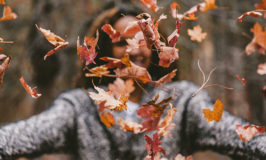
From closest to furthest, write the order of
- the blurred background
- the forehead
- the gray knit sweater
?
the gray knit sweater < the forehead < the blurred background

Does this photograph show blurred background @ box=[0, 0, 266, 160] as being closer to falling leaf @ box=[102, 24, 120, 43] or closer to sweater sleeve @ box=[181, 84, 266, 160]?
sweater sleeve @ box=[181, 84, 266, 160]

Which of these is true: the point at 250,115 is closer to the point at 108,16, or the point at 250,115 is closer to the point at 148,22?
the point at 108,16

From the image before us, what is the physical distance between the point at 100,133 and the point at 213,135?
314 millimetres

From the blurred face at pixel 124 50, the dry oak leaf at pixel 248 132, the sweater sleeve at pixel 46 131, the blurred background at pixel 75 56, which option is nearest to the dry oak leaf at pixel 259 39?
the dry oak leaf at pixel 248 132

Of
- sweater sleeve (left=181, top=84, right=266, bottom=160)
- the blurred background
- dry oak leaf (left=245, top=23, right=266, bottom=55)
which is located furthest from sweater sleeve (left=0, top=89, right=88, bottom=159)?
the blurred background

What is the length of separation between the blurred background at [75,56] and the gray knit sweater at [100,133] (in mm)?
652

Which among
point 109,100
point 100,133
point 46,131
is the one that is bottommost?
point 100,133

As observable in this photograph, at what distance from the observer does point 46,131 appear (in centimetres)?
60

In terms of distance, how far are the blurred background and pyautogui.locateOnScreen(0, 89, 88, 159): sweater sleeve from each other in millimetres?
641

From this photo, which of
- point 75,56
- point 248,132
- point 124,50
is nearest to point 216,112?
point 248,132

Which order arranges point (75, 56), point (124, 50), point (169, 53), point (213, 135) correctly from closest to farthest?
1. point (169, 53)
2. point (213, 135)
3. point (124, 50)
4. point (75, 56)

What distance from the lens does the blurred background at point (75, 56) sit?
1507mm

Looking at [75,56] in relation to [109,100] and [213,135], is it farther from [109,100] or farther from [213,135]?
[109,100]

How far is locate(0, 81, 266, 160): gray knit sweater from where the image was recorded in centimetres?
53
